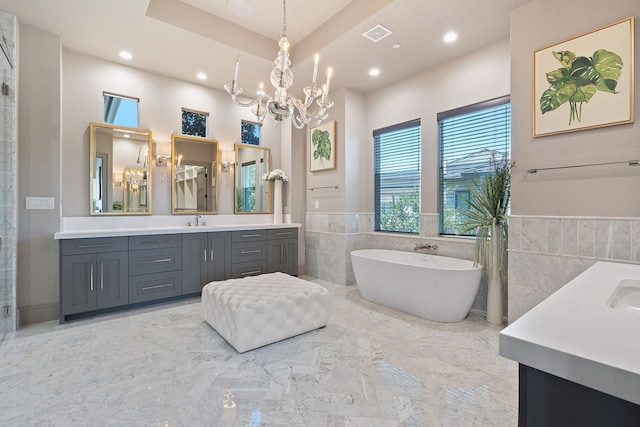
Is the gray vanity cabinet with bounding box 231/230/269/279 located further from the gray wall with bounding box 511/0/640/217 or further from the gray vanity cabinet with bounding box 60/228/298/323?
the gray wall with bounding box 511/0/640/217

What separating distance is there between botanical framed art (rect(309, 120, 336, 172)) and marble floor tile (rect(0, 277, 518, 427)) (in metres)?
2.45

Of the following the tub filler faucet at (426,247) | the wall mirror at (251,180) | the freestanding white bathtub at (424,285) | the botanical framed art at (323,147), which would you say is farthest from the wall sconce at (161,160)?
the tub filler faucet at (426,247)

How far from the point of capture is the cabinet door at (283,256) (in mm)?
4383

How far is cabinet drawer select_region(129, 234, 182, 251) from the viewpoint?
130 inches

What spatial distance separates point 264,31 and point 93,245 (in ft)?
9.80

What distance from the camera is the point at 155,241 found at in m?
3.45

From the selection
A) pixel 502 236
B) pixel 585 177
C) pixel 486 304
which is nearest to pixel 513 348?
pixel 585 177

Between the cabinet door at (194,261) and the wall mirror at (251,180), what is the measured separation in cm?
96

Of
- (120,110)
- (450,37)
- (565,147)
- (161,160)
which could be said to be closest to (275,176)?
(161,160)

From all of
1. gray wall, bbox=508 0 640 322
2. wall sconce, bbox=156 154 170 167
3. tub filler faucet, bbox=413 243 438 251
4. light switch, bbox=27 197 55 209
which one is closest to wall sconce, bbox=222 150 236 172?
wall sconce, bbox=156 154 170 167

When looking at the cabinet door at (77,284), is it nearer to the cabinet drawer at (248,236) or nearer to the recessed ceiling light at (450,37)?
the cabinet drawer at (248,236)

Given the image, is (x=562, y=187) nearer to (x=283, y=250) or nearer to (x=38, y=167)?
(x=283, y=250)

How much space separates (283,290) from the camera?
107 inches

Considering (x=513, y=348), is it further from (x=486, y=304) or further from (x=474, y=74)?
(x=474, y=74)
